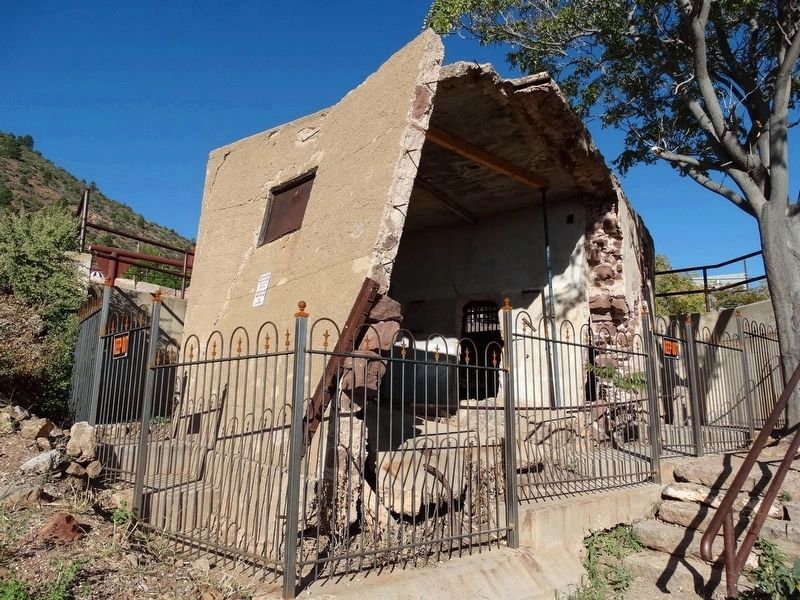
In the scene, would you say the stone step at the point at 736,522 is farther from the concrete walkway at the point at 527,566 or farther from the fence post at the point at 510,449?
the fence post at the point at 510,449

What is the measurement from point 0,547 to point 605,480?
19.3ft

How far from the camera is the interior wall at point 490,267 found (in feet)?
34.7

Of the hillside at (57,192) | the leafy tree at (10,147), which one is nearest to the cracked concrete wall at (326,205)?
the hillside at (57,192)

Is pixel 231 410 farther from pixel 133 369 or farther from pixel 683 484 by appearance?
pixel 683 484

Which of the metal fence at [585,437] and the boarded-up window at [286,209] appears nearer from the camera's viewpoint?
the metal fence at [585,437]

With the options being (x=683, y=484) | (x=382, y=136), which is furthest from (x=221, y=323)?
(x=683, y=484)

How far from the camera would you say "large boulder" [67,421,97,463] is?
566cm

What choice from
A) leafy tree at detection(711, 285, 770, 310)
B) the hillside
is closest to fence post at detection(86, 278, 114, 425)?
leafy tree at detection(711, 285, 770, 310)

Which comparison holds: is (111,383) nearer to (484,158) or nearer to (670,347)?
(484,158)

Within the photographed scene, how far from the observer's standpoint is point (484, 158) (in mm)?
9133

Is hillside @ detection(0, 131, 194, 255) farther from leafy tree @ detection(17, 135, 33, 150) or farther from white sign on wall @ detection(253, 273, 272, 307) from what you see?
white sign on wall @ detection(253, 273, 272, 307)

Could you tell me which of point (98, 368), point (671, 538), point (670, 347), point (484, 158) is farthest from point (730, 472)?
point (98, 368)

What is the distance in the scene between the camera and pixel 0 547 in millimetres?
3900

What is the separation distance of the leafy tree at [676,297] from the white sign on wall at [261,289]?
17480 millimetres
